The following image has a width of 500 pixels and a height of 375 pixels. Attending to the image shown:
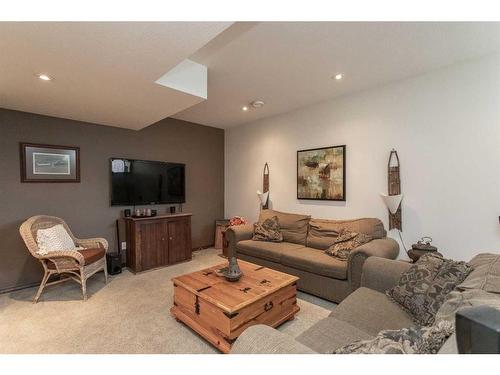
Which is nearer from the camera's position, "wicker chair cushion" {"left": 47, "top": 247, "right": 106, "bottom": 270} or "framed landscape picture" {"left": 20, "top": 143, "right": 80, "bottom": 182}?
"wicker chair cushion" {"left": 47, "top": 247, "right": 106, "bottom": 270}

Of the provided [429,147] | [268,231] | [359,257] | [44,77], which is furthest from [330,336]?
[44,77]

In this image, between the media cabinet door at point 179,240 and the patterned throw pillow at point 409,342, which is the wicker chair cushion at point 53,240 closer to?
the media cabinet door at point 179,240

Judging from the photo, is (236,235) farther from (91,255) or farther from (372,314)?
(372,314)

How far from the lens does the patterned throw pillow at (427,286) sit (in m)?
1.40

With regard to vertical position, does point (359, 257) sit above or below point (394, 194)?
below

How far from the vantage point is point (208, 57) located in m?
2.26

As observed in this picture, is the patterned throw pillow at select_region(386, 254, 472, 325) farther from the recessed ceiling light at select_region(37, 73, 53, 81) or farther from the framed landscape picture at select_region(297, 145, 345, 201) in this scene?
the recessed ceiling light at select_region(37, 73, 53, 81)

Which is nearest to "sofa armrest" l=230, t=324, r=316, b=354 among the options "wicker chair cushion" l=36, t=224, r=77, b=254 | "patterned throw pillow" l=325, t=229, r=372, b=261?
"patterned throw pillow" l=325, t=229, r=372, b=261

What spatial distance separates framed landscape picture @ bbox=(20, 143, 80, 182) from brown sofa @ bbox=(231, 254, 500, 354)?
11.3ft

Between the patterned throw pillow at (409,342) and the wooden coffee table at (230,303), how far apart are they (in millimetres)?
1035

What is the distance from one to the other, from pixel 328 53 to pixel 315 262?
→ 2.11 metres

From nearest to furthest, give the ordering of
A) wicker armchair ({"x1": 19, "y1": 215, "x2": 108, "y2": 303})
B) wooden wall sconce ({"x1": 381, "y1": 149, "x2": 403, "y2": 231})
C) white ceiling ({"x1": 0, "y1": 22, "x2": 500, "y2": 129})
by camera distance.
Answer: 1. white ceiling ({"x1": 0, "y1": 22, "x2": 500, "y2": 129})
2. wicker armchair ({"x1": 19, "y1": 215, "x2": 108, "y2": 303})
3. wooden wall sconce ({"x1": 381, "y1": 149, "x2": 403, "y2": 231})

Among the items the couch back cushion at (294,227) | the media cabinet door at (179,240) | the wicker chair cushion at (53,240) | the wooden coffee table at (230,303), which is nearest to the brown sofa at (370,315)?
the wooden coffee table at (230,303)

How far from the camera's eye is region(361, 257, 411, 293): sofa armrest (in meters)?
1.82
